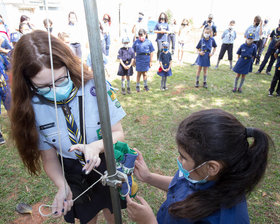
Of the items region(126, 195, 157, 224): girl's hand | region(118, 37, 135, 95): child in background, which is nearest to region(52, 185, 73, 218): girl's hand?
region(126, 195, 157, 224): girl's hand

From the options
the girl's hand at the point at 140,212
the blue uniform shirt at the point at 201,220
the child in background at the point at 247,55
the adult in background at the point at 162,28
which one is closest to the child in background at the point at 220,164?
the blue uniform shirt at the point at 201,220

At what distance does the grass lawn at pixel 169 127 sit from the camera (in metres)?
2.59

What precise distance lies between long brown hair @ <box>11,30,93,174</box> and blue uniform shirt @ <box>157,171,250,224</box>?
3.23 feet

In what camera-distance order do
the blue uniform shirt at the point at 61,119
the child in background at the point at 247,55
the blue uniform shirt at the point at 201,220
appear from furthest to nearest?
the child in background at the point at 247,55, the blue uniform shirt at the point at 61,119, the blue uniform shirt at the point at 201,220

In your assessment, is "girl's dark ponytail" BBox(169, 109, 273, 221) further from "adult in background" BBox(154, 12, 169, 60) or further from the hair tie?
"adult in background" BBox(154, 12, 169, 60)

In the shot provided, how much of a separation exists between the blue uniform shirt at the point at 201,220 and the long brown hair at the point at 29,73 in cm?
99

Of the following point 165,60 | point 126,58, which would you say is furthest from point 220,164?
point 165,60

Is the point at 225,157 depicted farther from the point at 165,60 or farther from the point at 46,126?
the point at 165,60

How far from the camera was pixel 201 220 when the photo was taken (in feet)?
3.20

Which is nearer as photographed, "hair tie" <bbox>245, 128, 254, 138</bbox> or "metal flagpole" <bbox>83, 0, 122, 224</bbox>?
"metal flagpole" <bbox>83, 0, 122, 224</bbox>

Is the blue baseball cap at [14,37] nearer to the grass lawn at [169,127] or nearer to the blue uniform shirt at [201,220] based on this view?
the grass lawn at [169,127]

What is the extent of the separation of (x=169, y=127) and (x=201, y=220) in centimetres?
328

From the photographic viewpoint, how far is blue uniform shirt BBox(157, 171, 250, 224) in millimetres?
915

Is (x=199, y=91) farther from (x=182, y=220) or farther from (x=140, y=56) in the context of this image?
(x=182, y=220)
